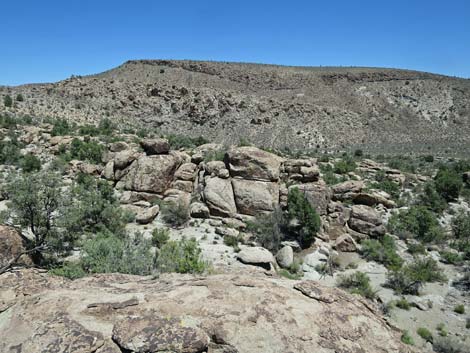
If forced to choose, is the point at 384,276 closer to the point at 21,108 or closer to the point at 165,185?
the point at 165,185

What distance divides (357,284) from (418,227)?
23.9 ft

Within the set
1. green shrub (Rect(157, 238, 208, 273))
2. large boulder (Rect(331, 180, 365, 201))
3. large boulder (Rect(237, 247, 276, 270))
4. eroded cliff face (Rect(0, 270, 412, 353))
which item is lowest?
large boulder (Rect(237, 247, 276, 270))

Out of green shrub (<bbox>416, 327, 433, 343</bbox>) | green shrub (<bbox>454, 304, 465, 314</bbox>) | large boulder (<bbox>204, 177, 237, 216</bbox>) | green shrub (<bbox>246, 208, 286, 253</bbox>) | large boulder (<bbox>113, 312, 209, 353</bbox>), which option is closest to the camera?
large boulder (<bbox>113, 312, 209, 353</bbox>)

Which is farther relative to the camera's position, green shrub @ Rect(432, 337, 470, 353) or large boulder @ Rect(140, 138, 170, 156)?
large boulder @ Rect(140, 138, 170, 156)

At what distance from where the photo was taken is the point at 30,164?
21312 mm

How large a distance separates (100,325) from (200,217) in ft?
43.6

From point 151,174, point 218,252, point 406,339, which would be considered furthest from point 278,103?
point 406,339

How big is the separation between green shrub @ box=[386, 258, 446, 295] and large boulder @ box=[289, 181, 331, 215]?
5.08 metres

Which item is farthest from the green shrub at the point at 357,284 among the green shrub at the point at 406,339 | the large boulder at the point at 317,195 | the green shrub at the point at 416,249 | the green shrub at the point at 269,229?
the large boulder at the point at 317,195

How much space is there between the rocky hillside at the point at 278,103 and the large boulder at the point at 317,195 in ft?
105

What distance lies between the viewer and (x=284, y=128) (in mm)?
55188

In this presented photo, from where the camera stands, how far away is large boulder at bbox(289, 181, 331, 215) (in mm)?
18359

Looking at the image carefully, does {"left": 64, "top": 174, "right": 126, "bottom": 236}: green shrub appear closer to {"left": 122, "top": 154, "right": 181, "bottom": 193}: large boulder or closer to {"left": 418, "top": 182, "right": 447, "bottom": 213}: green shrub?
{"left": 122, "top": 154, "right": 181, "bottom": 193}: large boulder

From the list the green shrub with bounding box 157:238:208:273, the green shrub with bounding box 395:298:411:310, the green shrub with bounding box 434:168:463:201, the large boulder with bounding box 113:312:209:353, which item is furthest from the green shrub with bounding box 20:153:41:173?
the green shrub with bounding box 434:168:463:201
